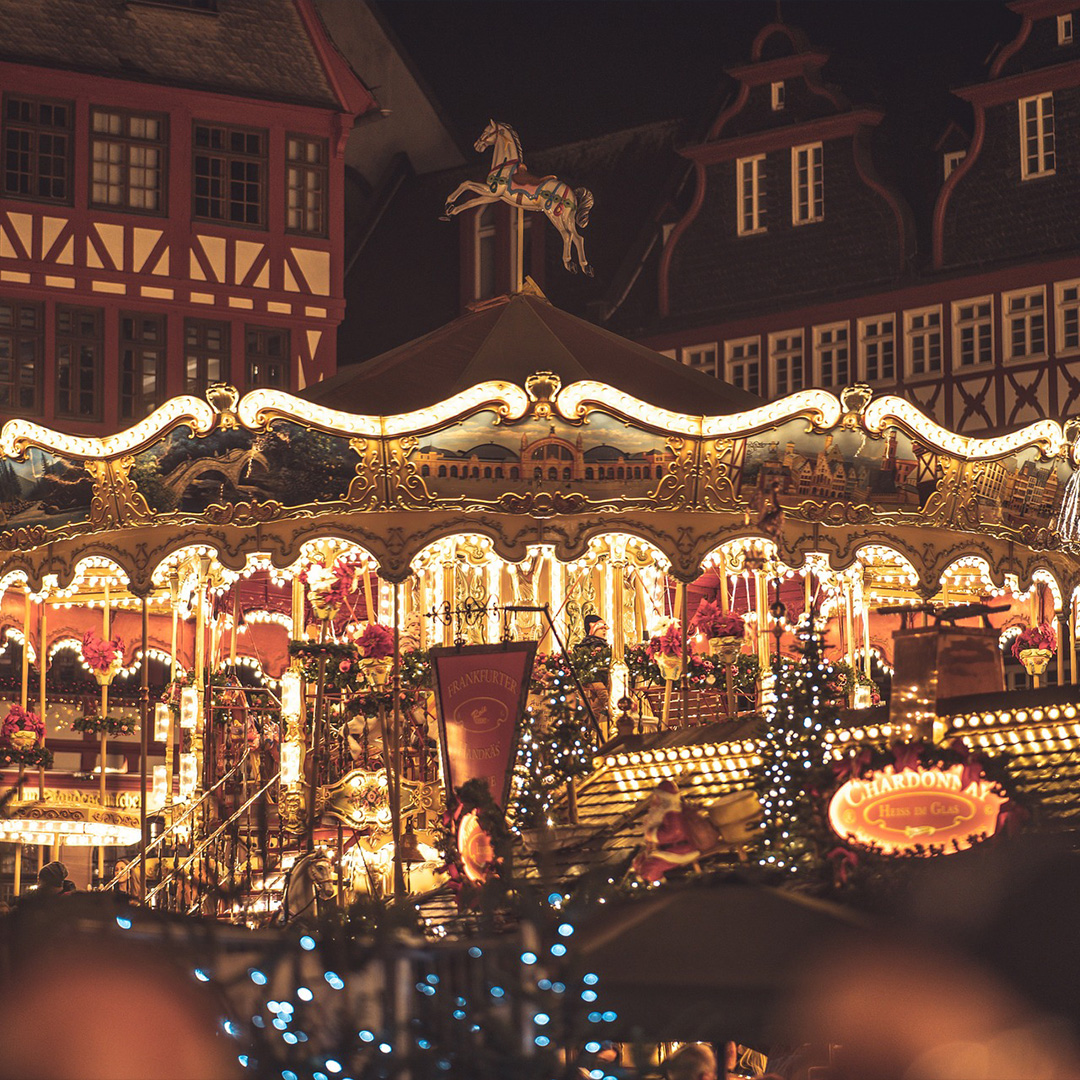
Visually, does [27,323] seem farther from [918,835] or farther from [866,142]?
[918,835]

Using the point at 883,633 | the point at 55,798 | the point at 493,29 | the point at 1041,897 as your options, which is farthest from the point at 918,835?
the point at 493,29

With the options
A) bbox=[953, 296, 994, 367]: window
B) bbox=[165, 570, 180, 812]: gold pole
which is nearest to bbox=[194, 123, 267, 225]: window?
bbox=[953, 296, 994, 367]: window

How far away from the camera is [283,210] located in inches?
1101

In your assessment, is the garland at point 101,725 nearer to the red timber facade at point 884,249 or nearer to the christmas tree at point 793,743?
the christmas tree at point 793,743

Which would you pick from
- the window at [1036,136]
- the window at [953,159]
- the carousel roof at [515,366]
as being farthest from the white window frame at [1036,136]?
the carousel roof at [515,366]

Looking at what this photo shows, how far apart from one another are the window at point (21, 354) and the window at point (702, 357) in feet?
29.1

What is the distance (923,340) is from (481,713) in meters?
14.7

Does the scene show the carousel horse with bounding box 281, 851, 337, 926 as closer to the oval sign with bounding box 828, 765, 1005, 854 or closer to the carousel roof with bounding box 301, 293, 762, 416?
the carousel roof with bounding box 301, 293, 762, 416

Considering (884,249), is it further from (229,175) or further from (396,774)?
(396,774)

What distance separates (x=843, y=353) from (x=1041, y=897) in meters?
21.2

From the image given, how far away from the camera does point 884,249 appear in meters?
28.3

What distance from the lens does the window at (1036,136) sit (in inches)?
1051

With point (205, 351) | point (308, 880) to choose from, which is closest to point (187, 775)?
point (308, 880)

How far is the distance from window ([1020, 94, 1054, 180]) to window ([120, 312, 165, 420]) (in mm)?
11111
